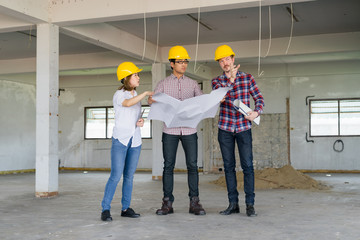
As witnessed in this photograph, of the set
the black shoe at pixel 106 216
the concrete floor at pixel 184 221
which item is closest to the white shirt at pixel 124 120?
the black shoe at pixel 106 216

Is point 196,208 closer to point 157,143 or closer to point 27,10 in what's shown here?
point 27,10

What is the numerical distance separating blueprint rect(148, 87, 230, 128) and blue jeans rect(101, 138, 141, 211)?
43cm

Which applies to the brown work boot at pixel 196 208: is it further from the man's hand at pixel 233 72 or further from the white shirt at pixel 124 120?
the man's hand at pixel 233 72

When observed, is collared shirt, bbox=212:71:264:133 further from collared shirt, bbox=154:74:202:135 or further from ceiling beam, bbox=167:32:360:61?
ceiling beam, bbox=167:32:360:61

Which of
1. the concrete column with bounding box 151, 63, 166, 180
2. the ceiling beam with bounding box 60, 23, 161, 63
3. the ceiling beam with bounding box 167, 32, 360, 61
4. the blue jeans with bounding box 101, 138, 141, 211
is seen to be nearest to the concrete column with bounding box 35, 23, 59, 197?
the ceiling beam with bounding box 60, 23, 161, 63

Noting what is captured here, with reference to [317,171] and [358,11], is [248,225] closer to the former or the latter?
[358,11]

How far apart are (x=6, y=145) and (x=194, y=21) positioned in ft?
29.3

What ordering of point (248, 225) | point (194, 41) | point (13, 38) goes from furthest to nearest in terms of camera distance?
point (194, 41) < point (13, 38) < point (248, 225)

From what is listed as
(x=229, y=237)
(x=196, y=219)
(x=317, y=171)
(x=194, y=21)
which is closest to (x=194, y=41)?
(x=194, y=21)

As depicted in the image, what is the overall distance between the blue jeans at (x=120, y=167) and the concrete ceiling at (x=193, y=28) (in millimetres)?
3040

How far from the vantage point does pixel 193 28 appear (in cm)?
944

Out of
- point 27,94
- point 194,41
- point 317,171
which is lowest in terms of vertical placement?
point 317,171

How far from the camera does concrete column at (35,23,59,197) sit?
23.6 feet

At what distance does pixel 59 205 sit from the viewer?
19.8ft
